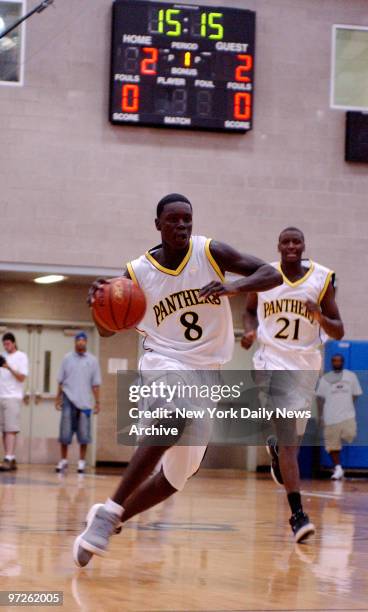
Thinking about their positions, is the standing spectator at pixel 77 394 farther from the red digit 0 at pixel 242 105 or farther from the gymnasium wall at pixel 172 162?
the red digit 0 at pixel 242 105

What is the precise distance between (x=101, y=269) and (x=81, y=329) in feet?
6.24

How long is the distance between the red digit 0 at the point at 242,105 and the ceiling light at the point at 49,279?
3591 millimetres

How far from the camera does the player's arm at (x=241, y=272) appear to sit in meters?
5.62

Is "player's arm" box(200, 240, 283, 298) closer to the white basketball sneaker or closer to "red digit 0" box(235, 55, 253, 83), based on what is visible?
the white basketball sneaker

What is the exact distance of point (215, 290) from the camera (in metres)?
5.61

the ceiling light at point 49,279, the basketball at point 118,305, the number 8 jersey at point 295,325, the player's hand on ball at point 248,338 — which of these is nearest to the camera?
the basketball at point 118,305

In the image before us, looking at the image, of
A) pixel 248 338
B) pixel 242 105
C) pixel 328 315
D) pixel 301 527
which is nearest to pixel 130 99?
pixel 242 105

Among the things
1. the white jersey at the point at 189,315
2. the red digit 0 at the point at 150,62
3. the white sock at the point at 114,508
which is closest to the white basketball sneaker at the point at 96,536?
the white sock at the point at 114,508

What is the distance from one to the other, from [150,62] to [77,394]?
484 cm

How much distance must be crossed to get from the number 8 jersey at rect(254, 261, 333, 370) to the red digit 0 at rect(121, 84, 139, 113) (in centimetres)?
943

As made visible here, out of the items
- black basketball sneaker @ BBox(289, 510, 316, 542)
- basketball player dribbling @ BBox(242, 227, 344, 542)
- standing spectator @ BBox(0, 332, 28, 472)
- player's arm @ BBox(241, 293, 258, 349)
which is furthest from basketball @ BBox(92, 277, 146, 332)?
standing spectator @ BBox(0, 332, 28, 472)

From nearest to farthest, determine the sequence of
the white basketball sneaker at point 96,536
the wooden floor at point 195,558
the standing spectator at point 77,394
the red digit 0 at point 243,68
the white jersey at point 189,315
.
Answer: the wooden floor at point 195,558 < the white basketball sneaker at point 96,536 < the white jersey at point 189,315 < the standing spectator at point 77,394 < the red digit 0 at point 243,68

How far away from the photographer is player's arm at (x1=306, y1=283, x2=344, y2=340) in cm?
768

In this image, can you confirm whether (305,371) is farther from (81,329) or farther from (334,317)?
(81,329)
